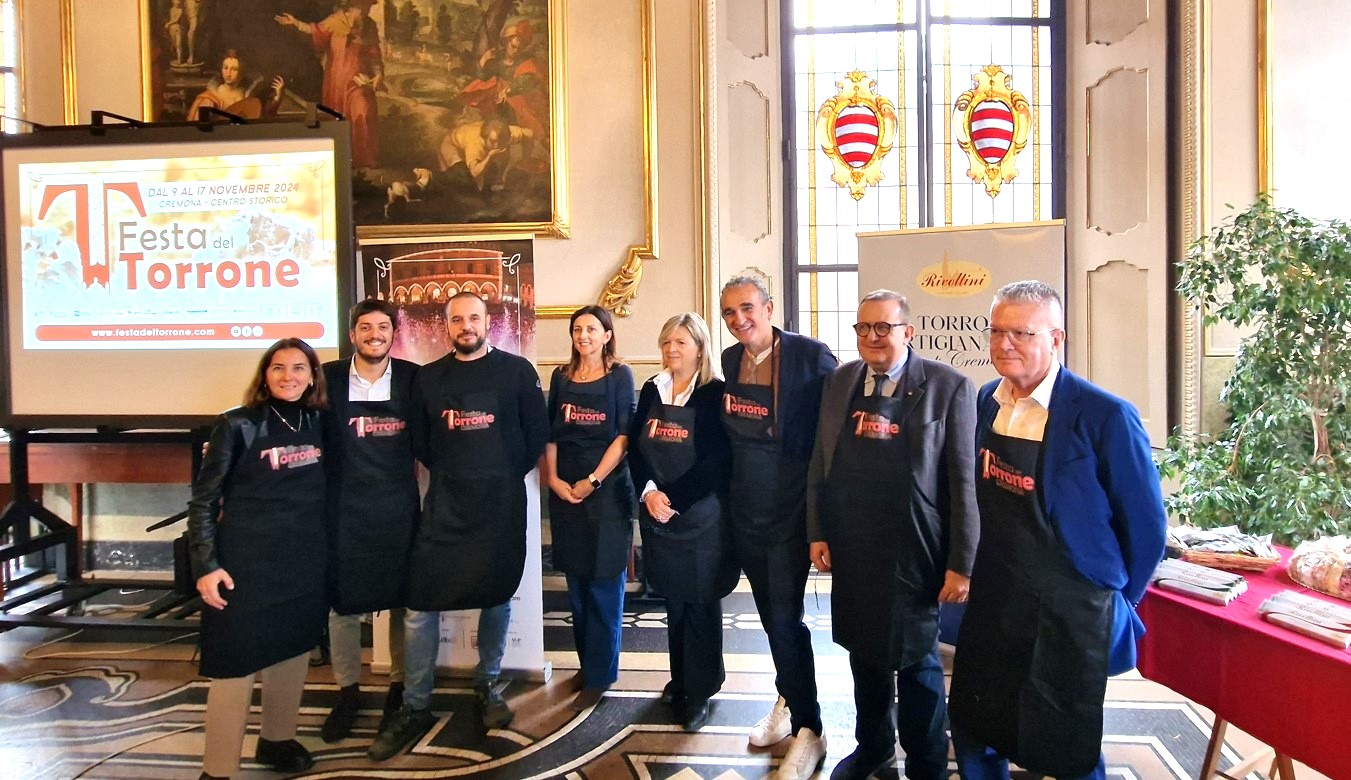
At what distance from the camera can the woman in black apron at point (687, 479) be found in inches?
103

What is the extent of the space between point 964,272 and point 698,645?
224 cm

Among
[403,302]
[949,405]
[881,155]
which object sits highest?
[881,155]

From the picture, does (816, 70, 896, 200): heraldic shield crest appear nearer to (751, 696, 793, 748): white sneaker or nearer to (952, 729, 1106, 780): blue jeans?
(751, 696, 793, 748): white sneaker

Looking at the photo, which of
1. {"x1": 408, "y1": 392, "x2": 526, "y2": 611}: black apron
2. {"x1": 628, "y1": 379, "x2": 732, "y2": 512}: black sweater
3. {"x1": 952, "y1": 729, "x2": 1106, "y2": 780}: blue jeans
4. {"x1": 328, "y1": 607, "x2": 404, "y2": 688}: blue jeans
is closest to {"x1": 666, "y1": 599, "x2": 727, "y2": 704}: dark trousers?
{"x1": 628, "y1": 379, "x2": 732, "y2": 512}: black sweater

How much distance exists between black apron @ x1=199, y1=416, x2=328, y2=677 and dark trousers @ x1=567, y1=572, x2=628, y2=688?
989 mm

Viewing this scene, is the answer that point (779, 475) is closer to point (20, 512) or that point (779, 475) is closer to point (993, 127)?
point (993, 127)

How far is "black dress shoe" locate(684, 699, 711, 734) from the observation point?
283cm

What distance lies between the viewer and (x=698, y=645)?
109 inches

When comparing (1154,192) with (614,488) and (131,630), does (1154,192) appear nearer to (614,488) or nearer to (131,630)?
(614,488)

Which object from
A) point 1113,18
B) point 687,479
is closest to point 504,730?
point 687,479

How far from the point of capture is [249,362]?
3756mm

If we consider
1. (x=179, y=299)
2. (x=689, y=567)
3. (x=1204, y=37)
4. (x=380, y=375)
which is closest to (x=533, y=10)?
(x=179, y=299)

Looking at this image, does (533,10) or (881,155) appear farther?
(881,155)

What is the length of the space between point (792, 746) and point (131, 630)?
3473 millimetres
